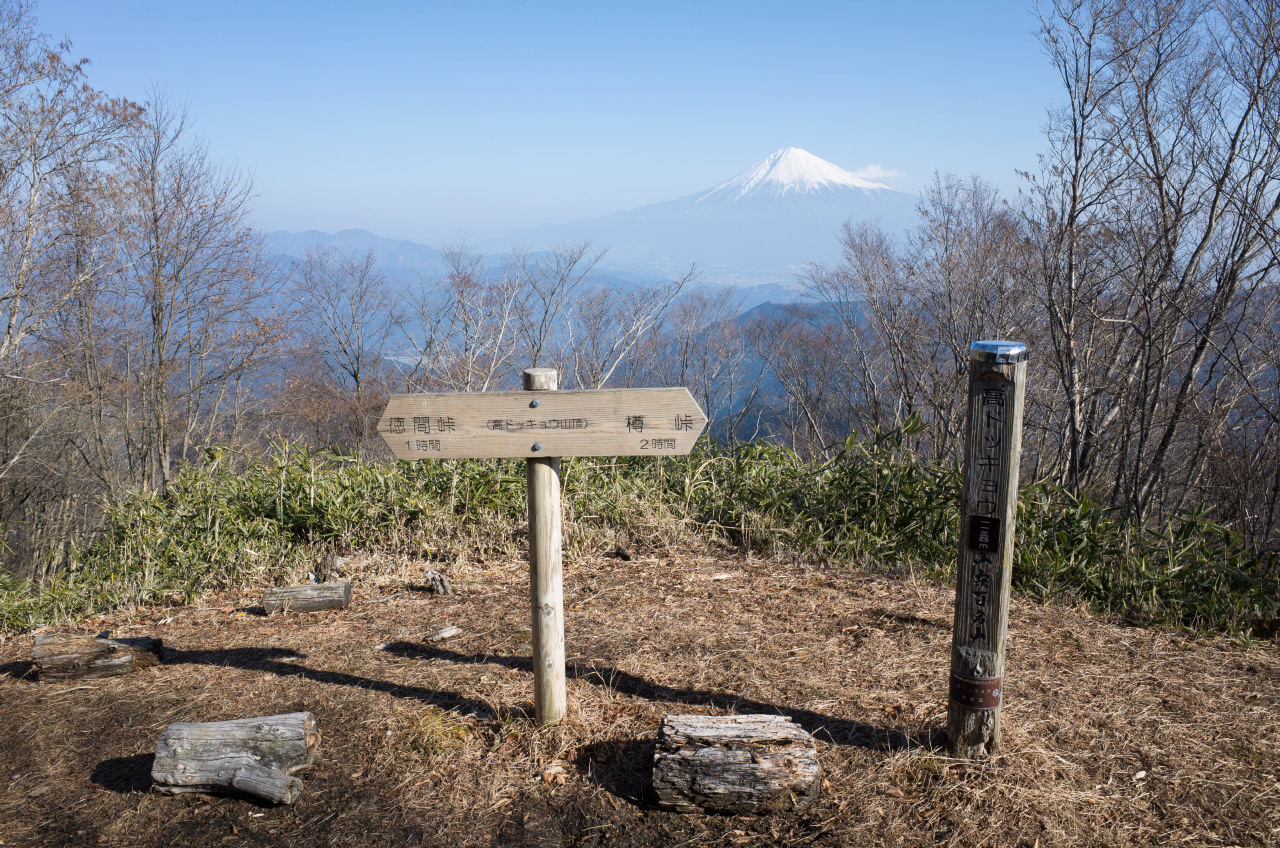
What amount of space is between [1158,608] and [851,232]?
694 inches

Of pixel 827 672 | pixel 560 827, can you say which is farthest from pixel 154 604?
pixel 827 672

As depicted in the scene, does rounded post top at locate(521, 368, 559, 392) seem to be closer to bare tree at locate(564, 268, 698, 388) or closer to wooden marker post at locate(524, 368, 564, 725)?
wooden marker post at locate(524, 368, 564, 725)

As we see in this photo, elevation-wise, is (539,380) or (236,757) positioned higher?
(539,380)

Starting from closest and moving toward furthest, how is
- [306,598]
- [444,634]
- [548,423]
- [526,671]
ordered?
[548,423] < [526,671] < [444,634] < [306,598]

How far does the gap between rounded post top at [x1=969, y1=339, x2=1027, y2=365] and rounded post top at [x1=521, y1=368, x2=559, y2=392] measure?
1396 millimetres

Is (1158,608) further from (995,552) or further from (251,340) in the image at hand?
(251,340)

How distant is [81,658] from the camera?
11.2 ft

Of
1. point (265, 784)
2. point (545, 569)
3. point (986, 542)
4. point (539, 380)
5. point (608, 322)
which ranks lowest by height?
point (265, 784)

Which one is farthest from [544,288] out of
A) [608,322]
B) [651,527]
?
[651,527]

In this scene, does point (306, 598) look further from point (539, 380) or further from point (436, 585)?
point (539, 380)

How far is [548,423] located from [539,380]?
175mm

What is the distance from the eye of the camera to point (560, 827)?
7.65 ft

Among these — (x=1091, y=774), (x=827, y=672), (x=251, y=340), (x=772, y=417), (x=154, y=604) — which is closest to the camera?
(x=1091, y=774)

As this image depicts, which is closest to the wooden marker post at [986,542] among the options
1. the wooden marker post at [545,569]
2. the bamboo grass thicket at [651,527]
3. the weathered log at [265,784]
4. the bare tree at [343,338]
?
the wooden marker post at [545,569]
